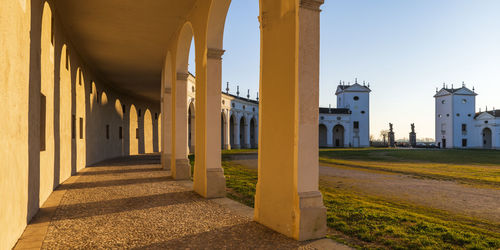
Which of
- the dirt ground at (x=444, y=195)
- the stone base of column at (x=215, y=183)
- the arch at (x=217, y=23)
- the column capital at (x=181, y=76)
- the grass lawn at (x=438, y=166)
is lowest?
the grass lawn at (x=438, y=166)

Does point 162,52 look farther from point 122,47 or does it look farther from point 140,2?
point 140,2

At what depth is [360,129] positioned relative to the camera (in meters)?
63.9

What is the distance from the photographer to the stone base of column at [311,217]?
4.20 meters

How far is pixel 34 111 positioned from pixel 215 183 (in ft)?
13.1

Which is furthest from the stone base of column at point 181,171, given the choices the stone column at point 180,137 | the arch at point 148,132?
the arch at point 148,132

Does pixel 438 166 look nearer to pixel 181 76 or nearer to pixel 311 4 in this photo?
pixel 181 76

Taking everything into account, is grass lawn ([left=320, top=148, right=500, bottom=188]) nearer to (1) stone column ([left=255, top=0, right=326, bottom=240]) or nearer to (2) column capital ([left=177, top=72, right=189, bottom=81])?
(1) stone column ([left=255, top=0, right=326, bottom=240])

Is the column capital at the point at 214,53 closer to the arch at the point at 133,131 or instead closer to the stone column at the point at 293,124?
the stone column at the point at 293,124

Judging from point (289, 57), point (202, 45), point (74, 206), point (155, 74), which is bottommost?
point (74, 206)

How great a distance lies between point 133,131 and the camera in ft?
89.2

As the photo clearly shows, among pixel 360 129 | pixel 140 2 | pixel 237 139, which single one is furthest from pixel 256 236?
pixel 360 129

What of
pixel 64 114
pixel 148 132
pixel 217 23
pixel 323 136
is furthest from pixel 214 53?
pixel 323 136

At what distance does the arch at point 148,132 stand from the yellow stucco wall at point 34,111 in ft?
48.3

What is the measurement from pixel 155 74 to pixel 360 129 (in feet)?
180
